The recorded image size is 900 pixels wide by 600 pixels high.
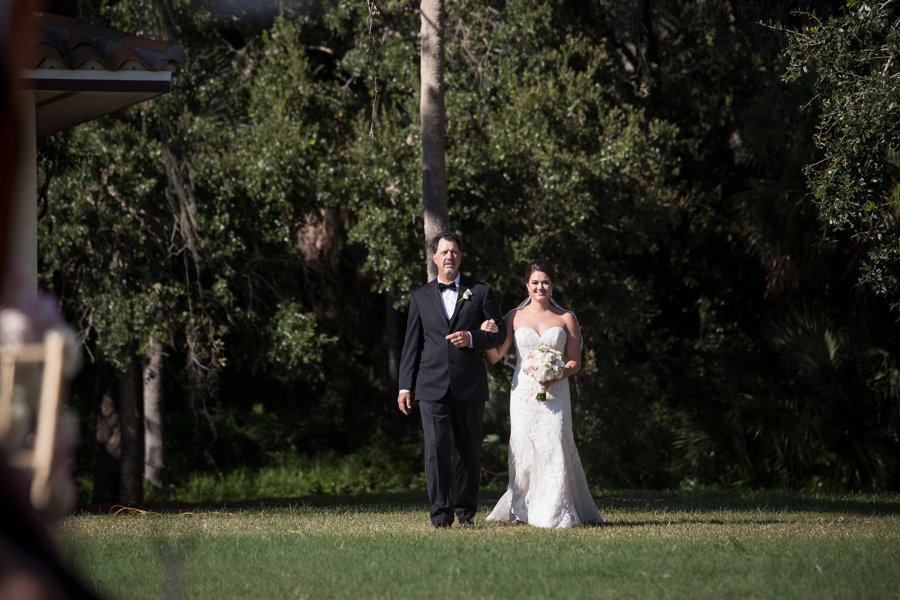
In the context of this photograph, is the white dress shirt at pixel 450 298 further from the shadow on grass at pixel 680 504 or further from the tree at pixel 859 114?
the tree at pixel 859 114

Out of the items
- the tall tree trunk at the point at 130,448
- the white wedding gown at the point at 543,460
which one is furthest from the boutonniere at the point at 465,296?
the tall tree trunk at the point at 130,448

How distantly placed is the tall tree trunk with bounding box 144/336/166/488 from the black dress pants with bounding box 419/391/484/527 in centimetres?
1050

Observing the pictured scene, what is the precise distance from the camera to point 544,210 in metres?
17.8

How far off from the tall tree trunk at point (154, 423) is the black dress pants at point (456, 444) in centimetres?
1050

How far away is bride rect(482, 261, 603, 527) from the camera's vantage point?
32.6 feet

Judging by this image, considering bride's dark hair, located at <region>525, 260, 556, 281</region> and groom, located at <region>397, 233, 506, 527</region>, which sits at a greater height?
bride's dark hair, located at <region>525, 260, 556, 281</region>

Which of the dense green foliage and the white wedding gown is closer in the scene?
the white wedding gown

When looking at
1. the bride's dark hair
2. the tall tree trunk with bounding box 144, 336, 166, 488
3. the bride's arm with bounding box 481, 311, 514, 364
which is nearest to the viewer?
the bride's arm with bounding box 481, 311, 514, 364

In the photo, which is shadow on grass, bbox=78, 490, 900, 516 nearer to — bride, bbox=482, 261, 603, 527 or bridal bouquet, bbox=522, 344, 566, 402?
bride, bbox=482, 261, 603, 527

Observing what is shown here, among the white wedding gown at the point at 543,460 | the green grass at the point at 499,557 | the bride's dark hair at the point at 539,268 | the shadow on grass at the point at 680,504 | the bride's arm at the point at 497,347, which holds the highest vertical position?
the bride's dark hair at the point at 539,268

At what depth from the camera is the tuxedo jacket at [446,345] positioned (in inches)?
390

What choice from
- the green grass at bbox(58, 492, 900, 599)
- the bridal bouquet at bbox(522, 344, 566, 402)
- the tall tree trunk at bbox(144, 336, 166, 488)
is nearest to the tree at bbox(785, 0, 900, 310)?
the green grass at bbox(58, 492, 900, 599)

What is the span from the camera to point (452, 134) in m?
17.6

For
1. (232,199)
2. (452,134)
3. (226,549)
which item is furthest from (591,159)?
(226,549)
